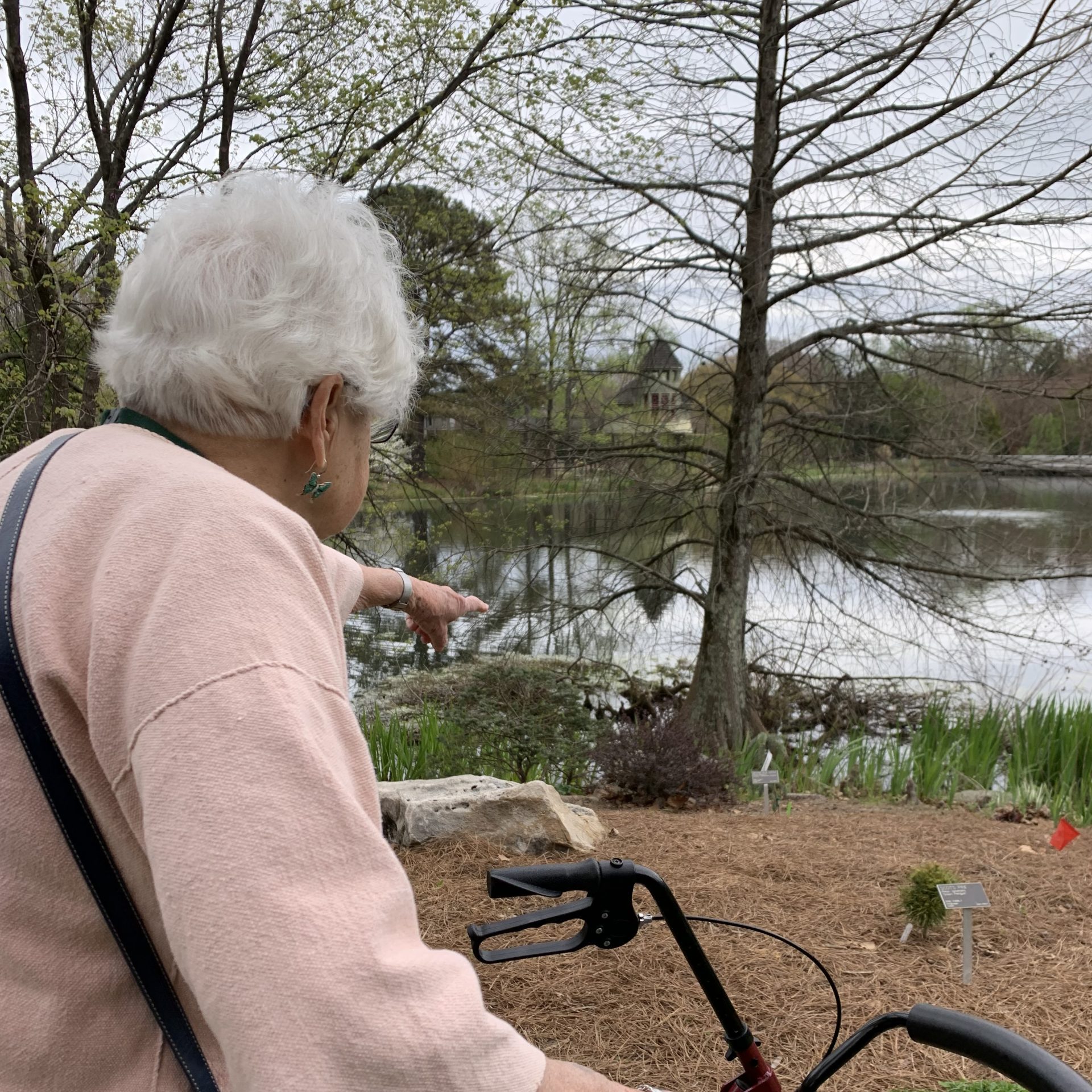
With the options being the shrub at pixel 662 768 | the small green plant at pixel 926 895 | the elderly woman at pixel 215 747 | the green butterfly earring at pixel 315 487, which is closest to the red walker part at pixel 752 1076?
the elderly woman at pixel 215 747

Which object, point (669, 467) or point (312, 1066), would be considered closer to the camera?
point (312, 1066)

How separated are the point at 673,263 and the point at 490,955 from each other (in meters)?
6.62

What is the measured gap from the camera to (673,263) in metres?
7.13

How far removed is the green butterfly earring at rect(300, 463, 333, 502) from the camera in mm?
1157

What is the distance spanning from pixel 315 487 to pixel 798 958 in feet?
9.00

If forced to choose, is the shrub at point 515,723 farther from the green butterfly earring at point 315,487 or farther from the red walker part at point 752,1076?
the green butterfly earring at point 315,487

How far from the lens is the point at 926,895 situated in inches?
129

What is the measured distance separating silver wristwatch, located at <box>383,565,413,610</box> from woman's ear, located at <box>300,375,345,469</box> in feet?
2.64

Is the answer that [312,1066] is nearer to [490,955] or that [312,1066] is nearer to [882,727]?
[490,955]

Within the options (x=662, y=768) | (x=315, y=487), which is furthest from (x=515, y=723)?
(x=315, y=487)

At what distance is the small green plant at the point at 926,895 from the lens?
3264 mm

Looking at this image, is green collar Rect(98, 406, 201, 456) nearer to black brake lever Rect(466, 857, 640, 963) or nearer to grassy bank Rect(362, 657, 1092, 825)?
black brake lever Rect(466, 857, 640, 963)

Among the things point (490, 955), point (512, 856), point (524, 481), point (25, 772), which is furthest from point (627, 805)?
point (25, 772)

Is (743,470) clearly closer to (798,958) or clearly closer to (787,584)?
(787,584)
